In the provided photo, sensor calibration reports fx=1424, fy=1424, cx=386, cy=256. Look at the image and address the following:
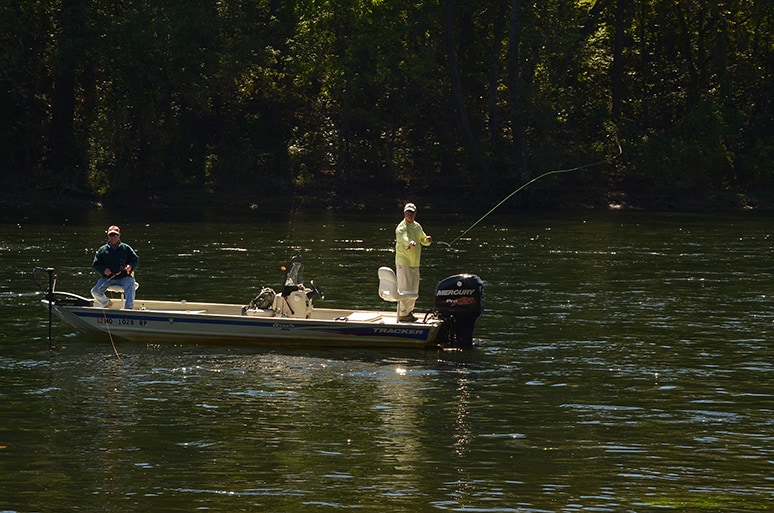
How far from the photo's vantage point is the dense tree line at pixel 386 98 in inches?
2371

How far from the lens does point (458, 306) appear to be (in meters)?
22.1

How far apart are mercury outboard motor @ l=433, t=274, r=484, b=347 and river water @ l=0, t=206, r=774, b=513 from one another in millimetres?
321

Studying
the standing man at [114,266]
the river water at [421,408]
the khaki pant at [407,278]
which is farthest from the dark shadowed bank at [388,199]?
the khaki pant at [407,278]

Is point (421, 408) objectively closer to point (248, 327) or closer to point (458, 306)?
point (458, 306)

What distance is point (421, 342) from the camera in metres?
22.3

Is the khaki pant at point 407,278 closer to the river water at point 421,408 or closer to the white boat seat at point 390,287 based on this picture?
the white boat seat at point 390,287

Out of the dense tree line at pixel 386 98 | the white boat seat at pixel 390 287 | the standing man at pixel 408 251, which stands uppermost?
the dense tree line at pixel 386 98

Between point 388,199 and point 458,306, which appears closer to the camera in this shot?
point 458,306

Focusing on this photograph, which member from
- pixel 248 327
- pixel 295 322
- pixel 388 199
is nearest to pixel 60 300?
pixel 248 327

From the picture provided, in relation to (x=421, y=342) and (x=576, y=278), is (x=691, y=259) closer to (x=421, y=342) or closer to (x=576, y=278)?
(x=576, y=278)

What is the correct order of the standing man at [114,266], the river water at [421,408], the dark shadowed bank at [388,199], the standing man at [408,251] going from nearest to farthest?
the river water at [421,408] < the standing man at [408,251] < the standing man at [114,266] < the dark shadowed bank at [388,199]

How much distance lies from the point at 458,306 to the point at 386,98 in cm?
4136

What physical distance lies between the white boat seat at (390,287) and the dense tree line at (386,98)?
3796 cm

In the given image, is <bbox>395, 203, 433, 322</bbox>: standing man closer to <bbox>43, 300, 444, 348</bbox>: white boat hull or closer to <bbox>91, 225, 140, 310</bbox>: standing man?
<bbox>43, 300, 444, 348</bbox>: white boat hull
